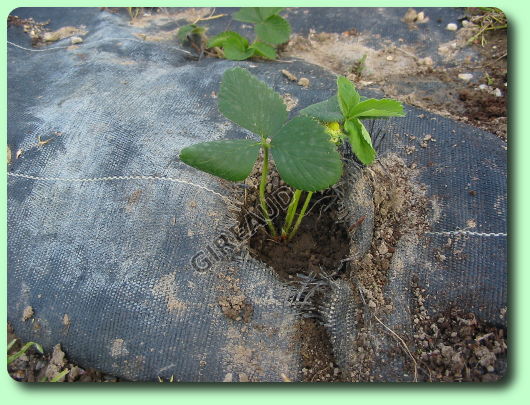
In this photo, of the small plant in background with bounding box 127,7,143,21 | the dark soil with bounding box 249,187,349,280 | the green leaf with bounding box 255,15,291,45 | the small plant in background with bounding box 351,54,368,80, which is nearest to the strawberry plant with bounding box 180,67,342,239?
the dark soil with bounding box 249,187,349,280

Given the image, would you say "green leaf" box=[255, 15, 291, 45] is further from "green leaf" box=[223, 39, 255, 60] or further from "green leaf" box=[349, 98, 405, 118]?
"green leaf" box=[349, 98, 405, 118]

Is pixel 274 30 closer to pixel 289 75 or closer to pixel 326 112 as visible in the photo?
pixel 289 75

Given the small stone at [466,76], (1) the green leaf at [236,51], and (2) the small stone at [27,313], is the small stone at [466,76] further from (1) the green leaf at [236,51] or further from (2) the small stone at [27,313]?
(2) the small stone at [27,313]

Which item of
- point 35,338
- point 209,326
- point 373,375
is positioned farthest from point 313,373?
point 35,338

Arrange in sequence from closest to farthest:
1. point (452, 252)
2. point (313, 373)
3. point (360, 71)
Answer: point (313, 373), point (452, 252), point (360, 71)

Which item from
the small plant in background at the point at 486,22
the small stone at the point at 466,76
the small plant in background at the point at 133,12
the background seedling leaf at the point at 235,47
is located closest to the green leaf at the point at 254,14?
the background seedling leaf at the point at 235,47

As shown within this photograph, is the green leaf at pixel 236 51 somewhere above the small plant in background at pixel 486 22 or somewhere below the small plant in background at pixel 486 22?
above

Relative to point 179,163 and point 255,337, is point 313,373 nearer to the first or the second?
point 255,337
